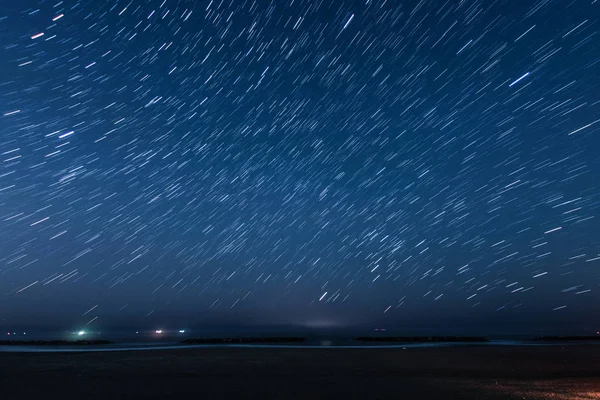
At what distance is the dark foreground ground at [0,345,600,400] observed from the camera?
46.1 feet

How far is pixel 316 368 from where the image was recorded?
20.5 metres

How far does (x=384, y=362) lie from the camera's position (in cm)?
2323

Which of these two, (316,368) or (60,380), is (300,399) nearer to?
(316,368)

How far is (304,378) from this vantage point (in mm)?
17328

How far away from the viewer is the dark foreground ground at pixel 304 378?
14.0 m

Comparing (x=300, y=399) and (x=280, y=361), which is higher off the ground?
(x=280, y=361)

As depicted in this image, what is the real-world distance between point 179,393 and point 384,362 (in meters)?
12.2

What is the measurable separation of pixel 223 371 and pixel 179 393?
5596 mm

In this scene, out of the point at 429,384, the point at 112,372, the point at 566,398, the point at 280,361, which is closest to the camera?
the point at 566,398

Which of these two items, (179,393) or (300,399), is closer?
(300,399)

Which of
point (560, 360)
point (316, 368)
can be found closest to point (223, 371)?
point (316, 368)

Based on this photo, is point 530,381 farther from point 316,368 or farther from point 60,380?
point 60,380

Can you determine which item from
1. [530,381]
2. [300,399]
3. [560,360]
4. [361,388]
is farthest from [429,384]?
[560,360]

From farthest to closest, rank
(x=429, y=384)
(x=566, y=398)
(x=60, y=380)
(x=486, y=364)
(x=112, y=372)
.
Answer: (x=486, y=364)
(x=112, y=372)
(x=60, y=380)
(x=429, y=384)
(x=566, y=398)
